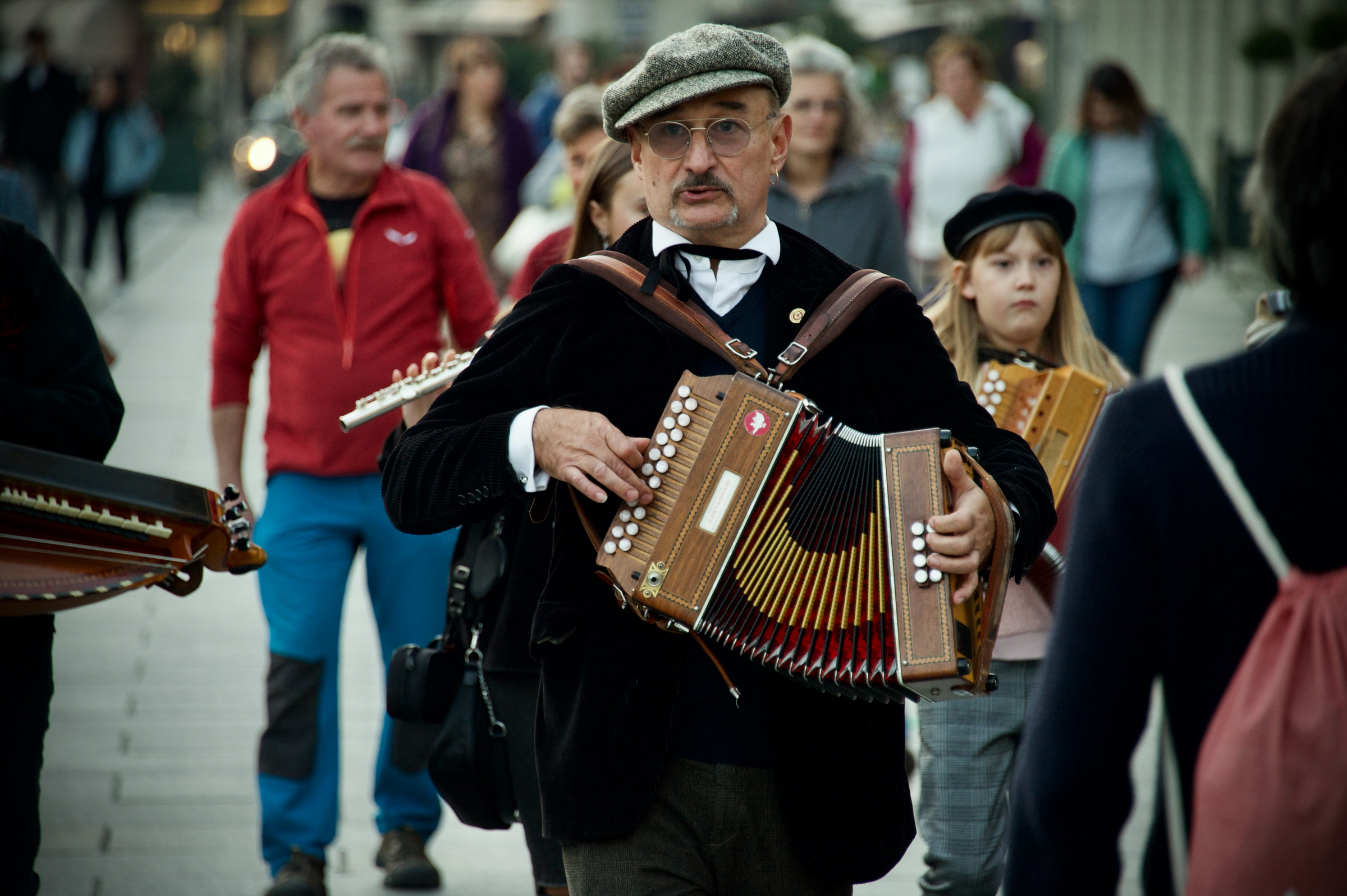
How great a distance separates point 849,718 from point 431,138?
6.85m

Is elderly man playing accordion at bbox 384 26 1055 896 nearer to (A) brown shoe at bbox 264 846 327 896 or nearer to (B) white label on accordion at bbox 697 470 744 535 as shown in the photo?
(B) white label on accordion at bbox 697 470 744 535

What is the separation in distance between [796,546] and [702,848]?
1.95ft

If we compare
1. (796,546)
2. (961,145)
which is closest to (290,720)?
(796,546)

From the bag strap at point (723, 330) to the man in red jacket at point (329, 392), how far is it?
1.98 m

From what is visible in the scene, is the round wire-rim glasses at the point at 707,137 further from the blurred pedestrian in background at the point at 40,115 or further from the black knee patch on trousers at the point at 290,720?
the blurred pedestrian in background at the point at 40,115

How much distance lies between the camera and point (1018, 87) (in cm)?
2614

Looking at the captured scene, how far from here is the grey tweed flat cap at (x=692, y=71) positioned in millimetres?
2879

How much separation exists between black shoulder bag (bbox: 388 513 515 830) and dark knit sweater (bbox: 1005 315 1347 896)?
1.68 metres

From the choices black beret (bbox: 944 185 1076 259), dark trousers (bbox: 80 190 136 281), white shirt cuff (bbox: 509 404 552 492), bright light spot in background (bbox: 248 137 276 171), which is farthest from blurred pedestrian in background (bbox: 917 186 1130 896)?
bright light spot in background (bbox: 248 137 276 171)

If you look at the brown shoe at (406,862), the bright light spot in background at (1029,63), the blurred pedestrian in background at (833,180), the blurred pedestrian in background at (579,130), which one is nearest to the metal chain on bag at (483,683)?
the brown shoe at (406,862)

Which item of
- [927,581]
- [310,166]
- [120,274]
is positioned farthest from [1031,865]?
[120,274]

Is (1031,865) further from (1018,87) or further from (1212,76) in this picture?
(1018,87)

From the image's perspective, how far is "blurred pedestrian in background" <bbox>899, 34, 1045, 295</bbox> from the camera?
9.31m

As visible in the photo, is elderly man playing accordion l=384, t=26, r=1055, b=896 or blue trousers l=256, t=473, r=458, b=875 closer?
elderly man playing accordion l=384, t=26, r=1055, b=896
